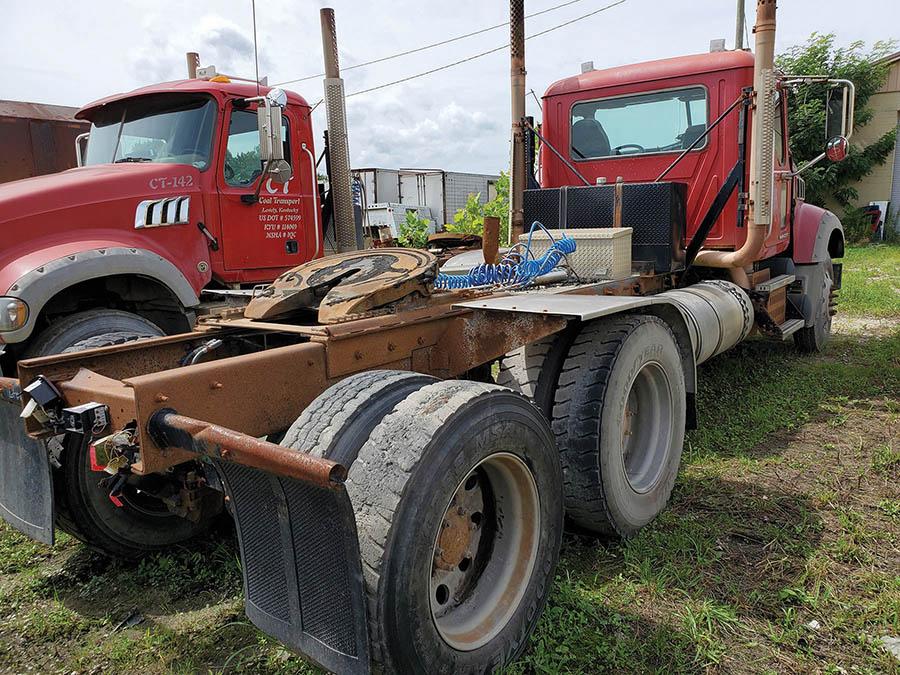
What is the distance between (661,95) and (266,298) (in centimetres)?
412

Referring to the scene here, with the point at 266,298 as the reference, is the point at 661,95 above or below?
above

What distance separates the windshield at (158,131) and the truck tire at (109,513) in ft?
7.70

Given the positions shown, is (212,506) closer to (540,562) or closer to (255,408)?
(255,408)

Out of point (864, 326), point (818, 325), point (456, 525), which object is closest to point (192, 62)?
point (456, 525)

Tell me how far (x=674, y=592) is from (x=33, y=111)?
33.6ft

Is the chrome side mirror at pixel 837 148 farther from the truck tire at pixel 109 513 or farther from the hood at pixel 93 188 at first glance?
the truck tire at pixel 109 513

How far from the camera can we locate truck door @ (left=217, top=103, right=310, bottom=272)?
17.4 feet

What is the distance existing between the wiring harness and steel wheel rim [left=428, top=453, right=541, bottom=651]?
1804mm

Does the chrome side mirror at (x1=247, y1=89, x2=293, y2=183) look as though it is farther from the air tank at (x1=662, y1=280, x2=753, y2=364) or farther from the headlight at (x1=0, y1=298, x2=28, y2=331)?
the air tank at (x1=662, y1=280, x2=753, y2=364)

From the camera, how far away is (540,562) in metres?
2.55

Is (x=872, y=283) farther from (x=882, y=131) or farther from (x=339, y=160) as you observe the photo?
(x=882, y=131)

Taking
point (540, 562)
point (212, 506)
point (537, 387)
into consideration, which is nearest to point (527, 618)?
point (540, 562)

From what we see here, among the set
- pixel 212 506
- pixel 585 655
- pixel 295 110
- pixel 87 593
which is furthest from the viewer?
pixel 295 110

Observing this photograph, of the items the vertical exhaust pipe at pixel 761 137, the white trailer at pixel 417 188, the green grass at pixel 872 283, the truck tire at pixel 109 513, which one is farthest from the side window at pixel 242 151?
the white trailer at pixel 417 188
